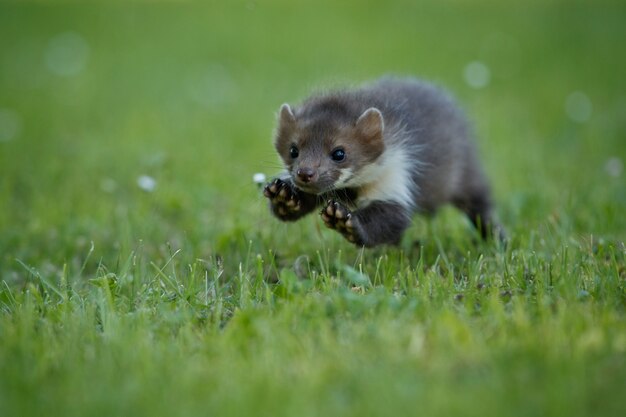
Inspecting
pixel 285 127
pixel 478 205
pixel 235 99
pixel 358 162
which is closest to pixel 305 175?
pixel 358 162

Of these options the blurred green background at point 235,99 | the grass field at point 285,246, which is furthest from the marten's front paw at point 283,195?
the blurred green background at point 235,99

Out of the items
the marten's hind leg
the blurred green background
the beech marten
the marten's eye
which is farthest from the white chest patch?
the marten's hind leg

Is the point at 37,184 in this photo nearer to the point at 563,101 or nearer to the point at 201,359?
the point at 201,359

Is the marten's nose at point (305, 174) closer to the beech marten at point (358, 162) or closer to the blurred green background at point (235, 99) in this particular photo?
the beech marten at point (358, 162)

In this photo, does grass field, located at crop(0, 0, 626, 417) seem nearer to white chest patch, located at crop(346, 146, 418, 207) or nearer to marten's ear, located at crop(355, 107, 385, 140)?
white chest patch, located at crop(346, 146, 418, 207)

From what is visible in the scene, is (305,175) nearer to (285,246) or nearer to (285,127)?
(285,127)
